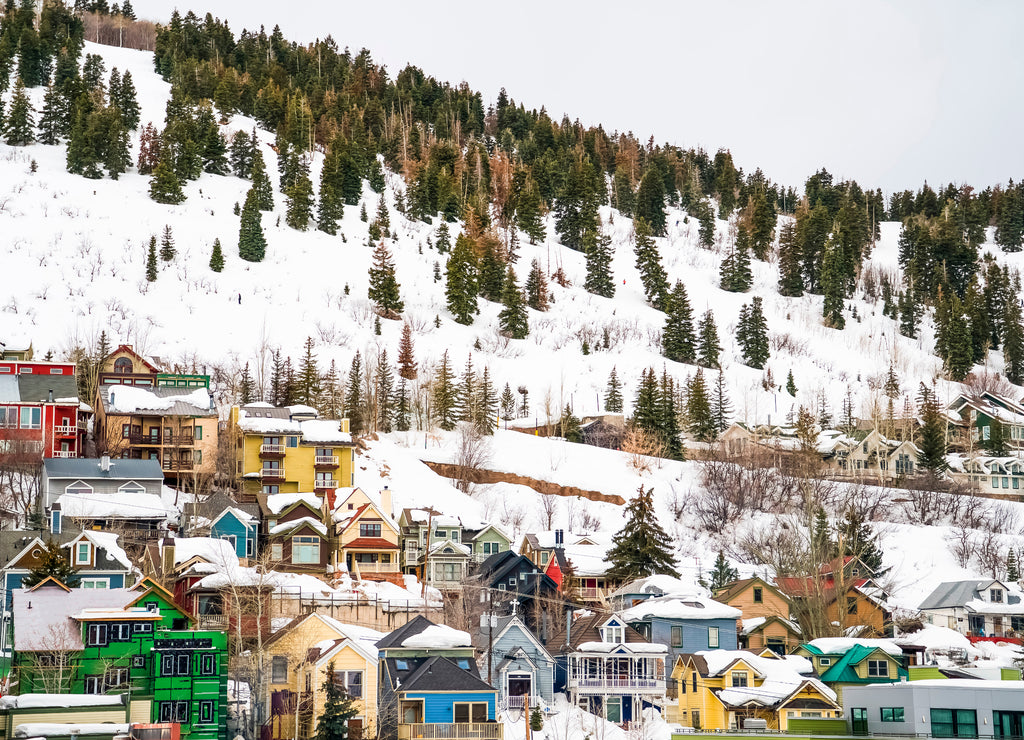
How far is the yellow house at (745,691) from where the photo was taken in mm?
44656

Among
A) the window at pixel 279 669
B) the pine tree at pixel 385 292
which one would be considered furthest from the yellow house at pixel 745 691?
the pine tree at pixel 385 292

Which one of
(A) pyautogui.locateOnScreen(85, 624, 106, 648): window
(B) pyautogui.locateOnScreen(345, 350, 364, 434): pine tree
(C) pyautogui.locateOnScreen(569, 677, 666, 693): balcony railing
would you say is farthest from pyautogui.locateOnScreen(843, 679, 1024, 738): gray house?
(B) pyautogui.locateOnScreen(345, 350, 364, 434): pine tree

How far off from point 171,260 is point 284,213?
16.8m

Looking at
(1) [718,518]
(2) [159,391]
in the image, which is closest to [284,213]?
(2) [159,391]

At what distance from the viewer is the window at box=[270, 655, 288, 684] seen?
4412 cm

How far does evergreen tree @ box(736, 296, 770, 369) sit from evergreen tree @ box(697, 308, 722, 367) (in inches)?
122

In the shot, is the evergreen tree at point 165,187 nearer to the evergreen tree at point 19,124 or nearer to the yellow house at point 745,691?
the evergreen tree at point 19,124

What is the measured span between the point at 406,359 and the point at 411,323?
426 inches

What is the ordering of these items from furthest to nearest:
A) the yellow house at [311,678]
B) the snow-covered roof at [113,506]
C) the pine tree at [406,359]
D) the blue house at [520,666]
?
the pine tree at [406,359]
the snow-covered roof at [113,506]
the blue house at [520,666]
the yellow house at [311,678]

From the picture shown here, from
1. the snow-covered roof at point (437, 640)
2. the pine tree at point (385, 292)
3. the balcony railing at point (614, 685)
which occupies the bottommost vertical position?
the balcony railing at point (614, 685)

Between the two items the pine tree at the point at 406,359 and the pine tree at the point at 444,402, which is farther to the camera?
Result: the pine tree at the point at 406,359

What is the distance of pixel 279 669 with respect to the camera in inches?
1745

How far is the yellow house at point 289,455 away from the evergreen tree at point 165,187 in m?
46.4

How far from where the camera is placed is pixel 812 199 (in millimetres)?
163125
